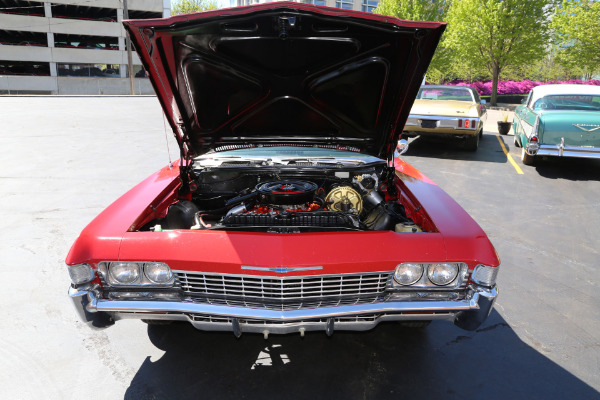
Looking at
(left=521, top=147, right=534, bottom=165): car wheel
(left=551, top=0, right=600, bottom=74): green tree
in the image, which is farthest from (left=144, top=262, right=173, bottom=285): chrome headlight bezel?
(left=551, top=0, right=600, bottom=74): green tree

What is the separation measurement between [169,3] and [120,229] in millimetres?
42237

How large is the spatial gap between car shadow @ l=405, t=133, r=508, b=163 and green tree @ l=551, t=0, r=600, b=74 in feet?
44.2

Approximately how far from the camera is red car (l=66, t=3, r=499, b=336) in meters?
2.04

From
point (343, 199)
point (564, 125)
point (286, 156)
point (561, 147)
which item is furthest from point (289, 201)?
point (564, 125)

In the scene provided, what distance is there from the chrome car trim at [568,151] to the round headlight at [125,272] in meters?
7.48

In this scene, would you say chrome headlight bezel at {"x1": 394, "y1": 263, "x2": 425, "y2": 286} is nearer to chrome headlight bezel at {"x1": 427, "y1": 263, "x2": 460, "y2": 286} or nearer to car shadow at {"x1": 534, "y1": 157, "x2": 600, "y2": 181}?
chrome headlight bezel at {"x1": 427, "y1": 263, "x2": 460, "y2": 286}

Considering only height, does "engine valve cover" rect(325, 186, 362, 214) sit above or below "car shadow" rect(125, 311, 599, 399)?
above

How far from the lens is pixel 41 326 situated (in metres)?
2.85

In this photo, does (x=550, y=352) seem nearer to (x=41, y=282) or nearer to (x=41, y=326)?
(x=41, y=326)

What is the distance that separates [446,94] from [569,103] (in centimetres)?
267

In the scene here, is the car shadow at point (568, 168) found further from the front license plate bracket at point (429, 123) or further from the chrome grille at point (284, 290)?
the chrome grille at point (284, 290)

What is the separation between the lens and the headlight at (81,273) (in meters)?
2.07

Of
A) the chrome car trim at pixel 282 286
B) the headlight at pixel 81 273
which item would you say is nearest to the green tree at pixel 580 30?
the chrome car trim at pixel 282 286

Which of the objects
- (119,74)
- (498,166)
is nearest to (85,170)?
(498,166)
